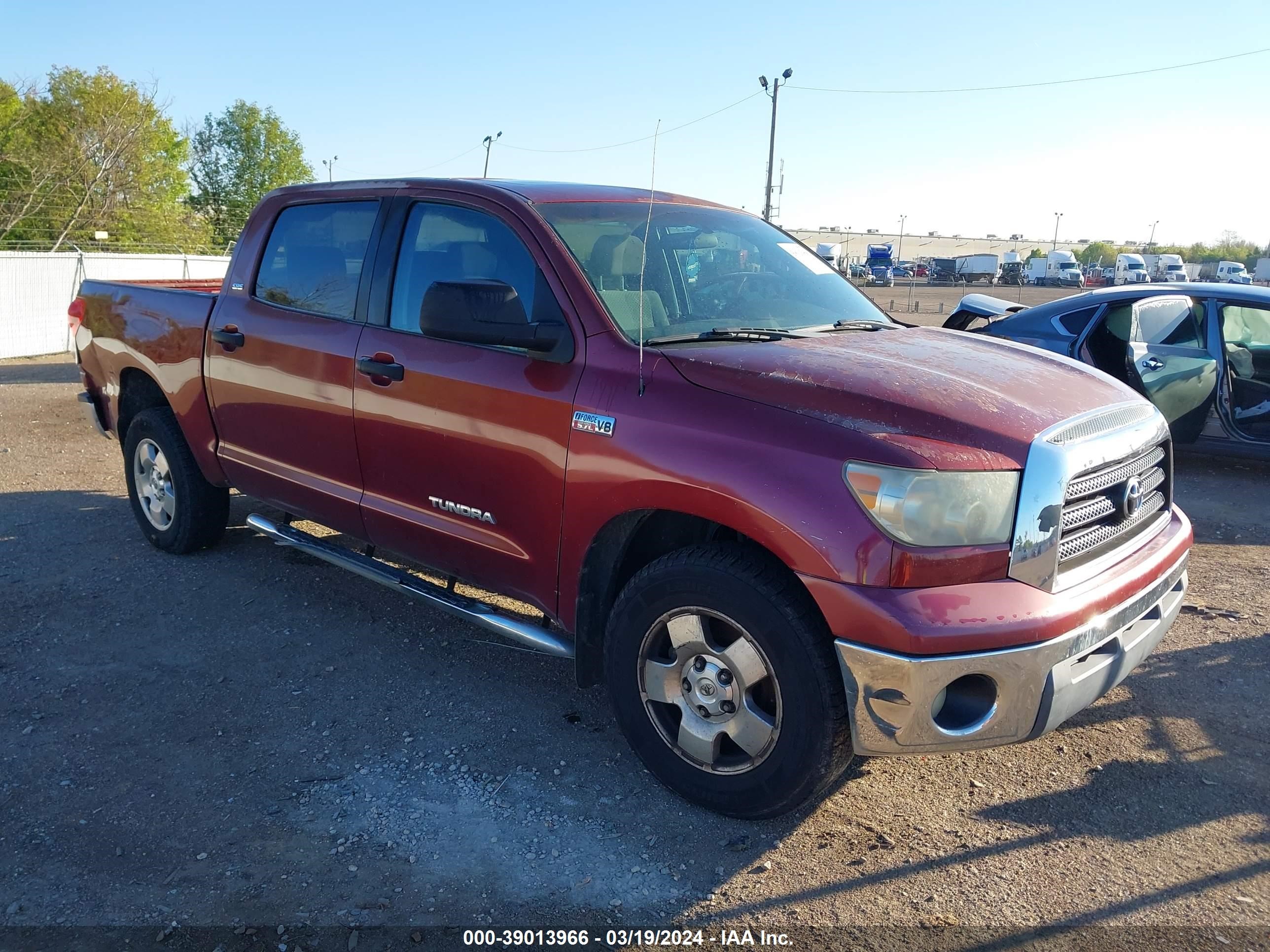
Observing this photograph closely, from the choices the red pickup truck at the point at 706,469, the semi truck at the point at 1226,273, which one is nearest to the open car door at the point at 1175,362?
the red pickup truck at the point at 706,469

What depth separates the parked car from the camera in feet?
24.3

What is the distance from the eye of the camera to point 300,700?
4.00 m

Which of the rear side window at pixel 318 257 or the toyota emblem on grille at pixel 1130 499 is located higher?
the rear side window at pixel 318 257

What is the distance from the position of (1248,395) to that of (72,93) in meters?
41.2

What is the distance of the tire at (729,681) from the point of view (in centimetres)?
283

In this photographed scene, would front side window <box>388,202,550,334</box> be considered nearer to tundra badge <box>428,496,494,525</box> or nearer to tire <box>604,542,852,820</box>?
tundra badge <box>428,496,494,525</box>

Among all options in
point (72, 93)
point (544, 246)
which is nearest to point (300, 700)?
point (544, 246)

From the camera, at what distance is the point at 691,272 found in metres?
3.86

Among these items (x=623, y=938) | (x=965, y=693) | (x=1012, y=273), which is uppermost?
(x=1012, y=273)

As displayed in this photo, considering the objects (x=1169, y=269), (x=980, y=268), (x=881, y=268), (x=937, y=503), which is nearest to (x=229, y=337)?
(x=937, y=503)

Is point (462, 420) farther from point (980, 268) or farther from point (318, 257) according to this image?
point (980, 268)

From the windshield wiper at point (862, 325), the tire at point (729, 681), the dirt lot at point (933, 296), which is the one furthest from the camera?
the dirt lot at point (933, 296)

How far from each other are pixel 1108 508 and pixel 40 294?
18.5 metres

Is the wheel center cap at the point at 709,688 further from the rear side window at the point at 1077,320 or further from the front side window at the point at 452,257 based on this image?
the rear side window at the point at 1077,320
